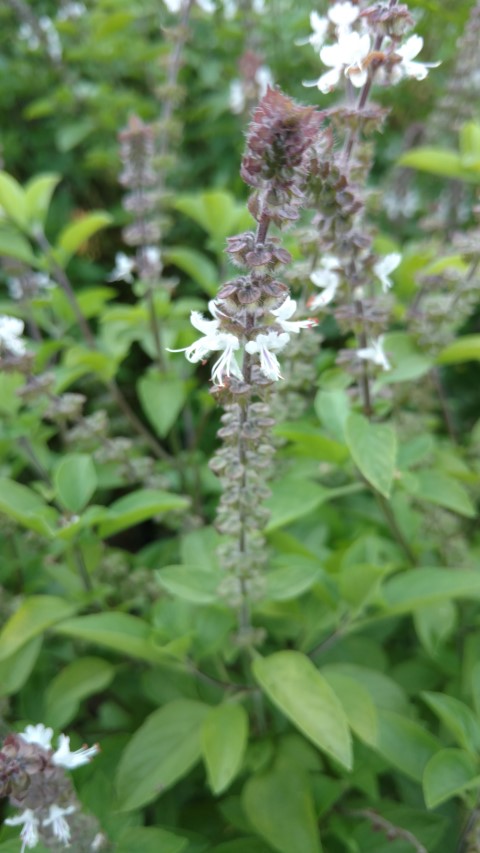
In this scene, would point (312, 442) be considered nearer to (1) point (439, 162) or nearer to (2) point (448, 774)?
(2) point (448, 774)

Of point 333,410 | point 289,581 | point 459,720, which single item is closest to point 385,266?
point 333,410

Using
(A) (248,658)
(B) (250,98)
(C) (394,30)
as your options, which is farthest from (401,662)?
(B) (250,98)

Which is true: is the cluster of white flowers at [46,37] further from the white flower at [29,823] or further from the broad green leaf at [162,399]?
the white flower at [29,823]

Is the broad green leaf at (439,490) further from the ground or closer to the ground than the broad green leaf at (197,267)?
closer to the ground

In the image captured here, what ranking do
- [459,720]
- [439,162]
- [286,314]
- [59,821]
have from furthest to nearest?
[439,162], [459,720], [59,821], [286,314]

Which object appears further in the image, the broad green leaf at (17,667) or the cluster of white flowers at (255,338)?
the broad green leaf at (17,667)

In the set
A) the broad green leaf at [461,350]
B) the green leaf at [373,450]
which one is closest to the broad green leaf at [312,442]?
the green leaf at [373,450]

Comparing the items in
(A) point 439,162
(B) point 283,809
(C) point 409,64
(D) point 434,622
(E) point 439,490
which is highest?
(A) point 439,162

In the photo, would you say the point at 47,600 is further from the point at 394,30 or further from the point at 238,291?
the point at 394,30
